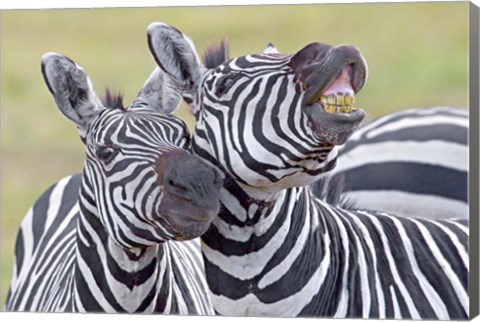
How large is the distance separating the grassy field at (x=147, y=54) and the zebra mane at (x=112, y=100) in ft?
3.86

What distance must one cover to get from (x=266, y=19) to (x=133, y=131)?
2171mm

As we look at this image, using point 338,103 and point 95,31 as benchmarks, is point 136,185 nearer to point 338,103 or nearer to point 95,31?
point 338,103

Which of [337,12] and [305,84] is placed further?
[337,12]

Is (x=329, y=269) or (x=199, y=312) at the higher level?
(x=329, y=269)

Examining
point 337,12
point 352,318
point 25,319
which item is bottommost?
point 25,319

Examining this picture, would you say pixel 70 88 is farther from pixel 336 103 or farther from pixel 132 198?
pixel 336 103

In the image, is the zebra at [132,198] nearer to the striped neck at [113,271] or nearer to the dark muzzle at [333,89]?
the striped neck at [113,271]

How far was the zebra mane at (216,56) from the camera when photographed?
456cm

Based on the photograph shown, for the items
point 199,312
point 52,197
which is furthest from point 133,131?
point 52,197

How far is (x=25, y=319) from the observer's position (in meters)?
5.46

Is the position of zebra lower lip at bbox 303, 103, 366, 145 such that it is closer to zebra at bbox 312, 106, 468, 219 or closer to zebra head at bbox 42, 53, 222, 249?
zebra head at bbox 42, 53, 222, 249

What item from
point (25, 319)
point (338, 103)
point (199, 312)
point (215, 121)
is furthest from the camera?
point (25, 319)

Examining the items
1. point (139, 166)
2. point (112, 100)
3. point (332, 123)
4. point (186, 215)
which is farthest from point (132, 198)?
point (332, 123)

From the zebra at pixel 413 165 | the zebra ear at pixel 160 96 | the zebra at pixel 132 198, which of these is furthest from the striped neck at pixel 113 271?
the zebra at pixel 413 165
